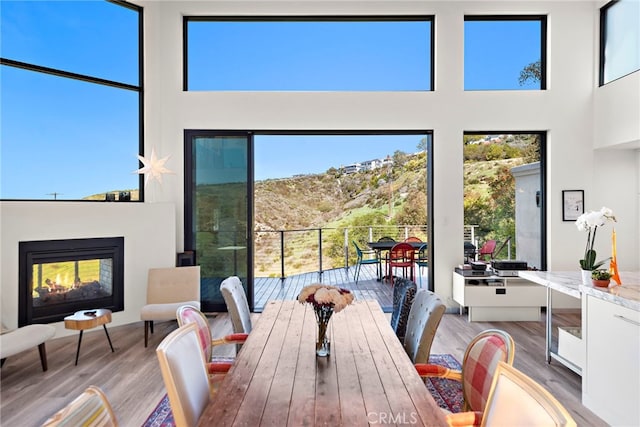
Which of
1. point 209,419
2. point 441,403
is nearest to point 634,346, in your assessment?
point 441,403

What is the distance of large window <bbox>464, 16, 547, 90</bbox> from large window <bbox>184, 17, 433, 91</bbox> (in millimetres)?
594

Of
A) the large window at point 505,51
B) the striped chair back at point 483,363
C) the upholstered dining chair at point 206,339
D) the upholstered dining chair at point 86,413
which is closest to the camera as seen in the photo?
the upholstered dining chair at point 86,413

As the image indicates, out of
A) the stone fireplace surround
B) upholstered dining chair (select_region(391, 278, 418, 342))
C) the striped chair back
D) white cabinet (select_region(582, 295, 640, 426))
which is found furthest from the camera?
the stone fireplace surround

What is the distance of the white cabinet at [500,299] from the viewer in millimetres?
4301

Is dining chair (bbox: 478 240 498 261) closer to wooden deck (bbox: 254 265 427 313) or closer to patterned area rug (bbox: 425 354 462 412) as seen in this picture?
wooden deck (bbox: 254 265 427 313)

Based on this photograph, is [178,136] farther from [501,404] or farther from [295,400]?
[501,404]

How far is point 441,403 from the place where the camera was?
2.17 metres

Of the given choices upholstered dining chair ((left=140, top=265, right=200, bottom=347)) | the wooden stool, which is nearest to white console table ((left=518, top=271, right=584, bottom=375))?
upholstered dining chair ((left=140, top=265, right=200, bottom=347))

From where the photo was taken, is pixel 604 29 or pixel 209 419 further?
pixel 604 29

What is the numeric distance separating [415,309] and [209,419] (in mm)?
1479

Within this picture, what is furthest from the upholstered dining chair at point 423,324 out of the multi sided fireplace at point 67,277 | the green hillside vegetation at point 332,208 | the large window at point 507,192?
the green hillside vegetation at point 332,208

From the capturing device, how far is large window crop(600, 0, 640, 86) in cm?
414

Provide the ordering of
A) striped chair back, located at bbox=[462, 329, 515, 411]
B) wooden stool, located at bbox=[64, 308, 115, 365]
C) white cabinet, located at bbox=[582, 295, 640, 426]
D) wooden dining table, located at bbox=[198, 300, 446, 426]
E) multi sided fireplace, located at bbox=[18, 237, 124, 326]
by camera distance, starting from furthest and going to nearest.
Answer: multi sided fireplace, located at bbox=[18, 237, 124, 326]
wooden stool, located at bbox=[64, 308, 115, 365]
white cabinet, located at bbox=[582, 295, 640, 426]
striped chair back, located at bbox=[462, 329, 515, 411]
wooden dining table, located at bbox=[198, 300, 446, 426]

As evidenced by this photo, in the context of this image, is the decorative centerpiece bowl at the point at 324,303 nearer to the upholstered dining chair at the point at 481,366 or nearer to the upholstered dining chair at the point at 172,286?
the upholstered dining chair at the point at 481,366
